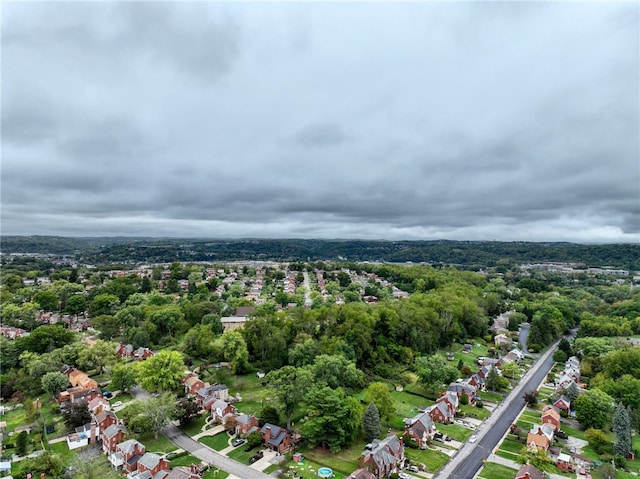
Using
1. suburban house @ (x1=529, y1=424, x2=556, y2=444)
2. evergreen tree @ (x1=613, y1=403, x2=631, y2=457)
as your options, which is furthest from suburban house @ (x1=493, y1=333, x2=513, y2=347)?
evergreen tree @ (x1=613, y1=403, x2=631, y2=457)

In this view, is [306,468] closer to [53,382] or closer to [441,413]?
[441,413]

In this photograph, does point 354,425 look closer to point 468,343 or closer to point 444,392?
point 444,392

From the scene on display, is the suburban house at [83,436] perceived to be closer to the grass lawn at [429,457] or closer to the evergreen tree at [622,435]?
the grass lawn at [429,457]

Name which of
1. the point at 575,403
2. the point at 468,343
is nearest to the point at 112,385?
the point at 575,403

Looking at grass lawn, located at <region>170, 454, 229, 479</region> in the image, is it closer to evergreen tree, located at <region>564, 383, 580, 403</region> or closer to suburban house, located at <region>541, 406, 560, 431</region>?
suburban house, located at <region>541, 406, 560, 431</region>

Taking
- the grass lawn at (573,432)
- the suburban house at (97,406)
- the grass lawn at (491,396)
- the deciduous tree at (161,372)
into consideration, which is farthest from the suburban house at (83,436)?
the grass lawn at (573,432)

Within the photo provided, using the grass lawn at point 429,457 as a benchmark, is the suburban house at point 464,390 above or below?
above
